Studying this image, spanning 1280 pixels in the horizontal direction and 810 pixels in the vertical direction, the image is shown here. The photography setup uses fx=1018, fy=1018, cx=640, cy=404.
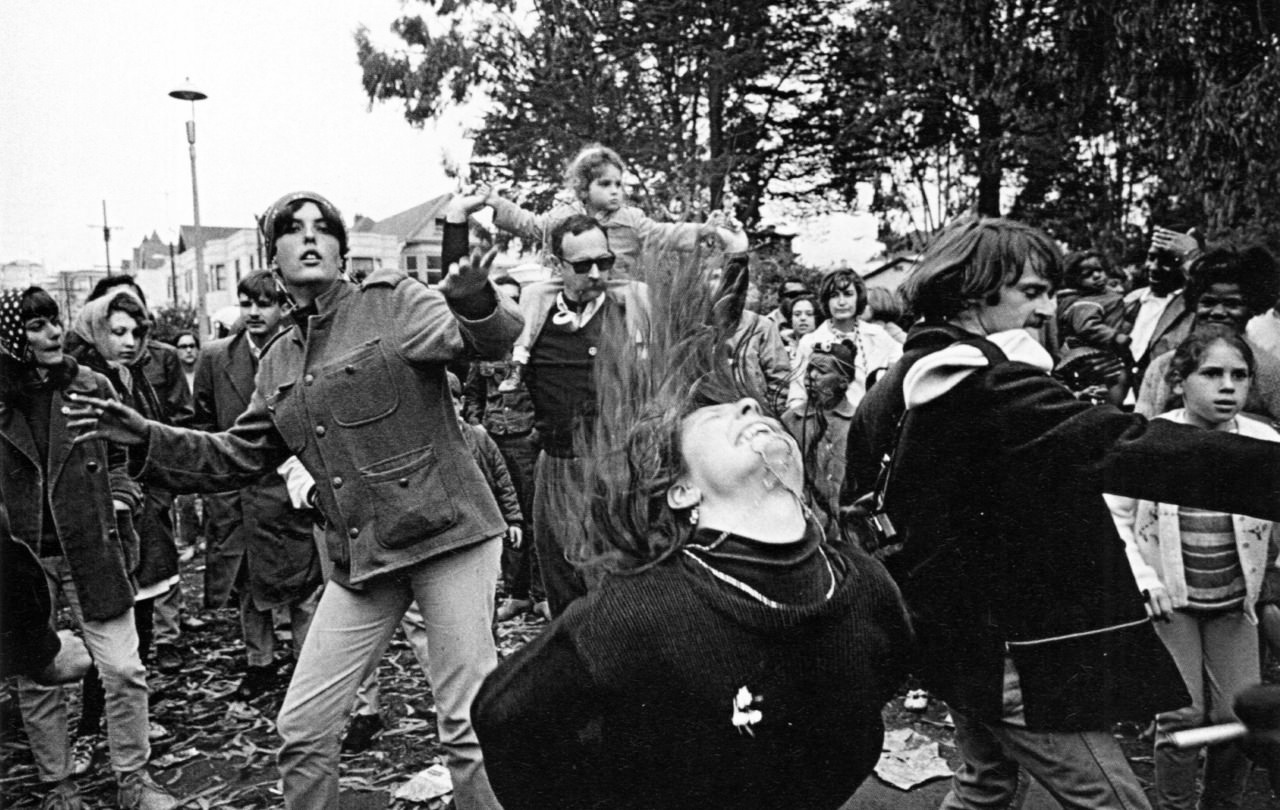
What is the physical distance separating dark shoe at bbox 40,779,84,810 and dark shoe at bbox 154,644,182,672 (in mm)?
1913

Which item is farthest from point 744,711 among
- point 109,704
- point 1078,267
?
point 1078,267

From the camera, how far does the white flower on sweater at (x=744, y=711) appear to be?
1.82 meters

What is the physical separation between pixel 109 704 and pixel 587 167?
120 inches

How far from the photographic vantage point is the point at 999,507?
8.19 feet

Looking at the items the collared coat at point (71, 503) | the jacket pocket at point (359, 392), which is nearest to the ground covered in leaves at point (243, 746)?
the collared coat at point (71, 503)

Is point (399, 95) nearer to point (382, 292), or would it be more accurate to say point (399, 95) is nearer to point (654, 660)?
point (382, 292)

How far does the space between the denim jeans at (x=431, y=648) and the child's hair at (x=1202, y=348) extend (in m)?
2.39

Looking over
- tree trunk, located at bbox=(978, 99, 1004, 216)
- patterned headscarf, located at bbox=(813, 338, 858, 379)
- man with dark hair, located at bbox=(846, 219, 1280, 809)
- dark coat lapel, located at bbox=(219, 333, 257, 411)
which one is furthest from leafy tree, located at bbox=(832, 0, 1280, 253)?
dark coat lapel, located at bbox=(219, 333, 257, 411)

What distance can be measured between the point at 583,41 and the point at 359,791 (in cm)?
2173

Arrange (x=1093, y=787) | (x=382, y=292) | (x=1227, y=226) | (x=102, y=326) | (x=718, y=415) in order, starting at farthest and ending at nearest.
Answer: (x=1227, y=226), (x=102, y=326), (x=382, y=292), (x=1093, y=787), (x=718, y=415)

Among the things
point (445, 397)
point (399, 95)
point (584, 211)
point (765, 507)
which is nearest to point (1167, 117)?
point (584, 211)

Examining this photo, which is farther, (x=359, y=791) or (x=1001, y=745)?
(x=359, y=791)

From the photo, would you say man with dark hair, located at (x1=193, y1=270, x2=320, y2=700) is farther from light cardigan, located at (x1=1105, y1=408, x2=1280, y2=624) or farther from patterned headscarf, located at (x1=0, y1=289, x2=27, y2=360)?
light cardigan, located at (x1=1105, y1=408, x2=1280, y2=624)

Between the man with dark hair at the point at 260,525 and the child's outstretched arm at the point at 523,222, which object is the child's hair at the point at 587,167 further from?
the man with dark hair at the point at 260,525
